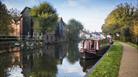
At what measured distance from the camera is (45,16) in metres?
73.2

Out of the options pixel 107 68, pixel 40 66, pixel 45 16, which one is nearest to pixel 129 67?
pixel 107 68

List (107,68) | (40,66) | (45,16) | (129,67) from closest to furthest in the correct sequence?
(107,68), (129,67), (40,66), (45,16)

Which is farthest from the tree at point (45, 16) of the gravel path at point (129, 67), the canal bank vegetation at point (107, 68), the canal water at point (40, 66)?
the canal bank vegetation at point (107, 68)

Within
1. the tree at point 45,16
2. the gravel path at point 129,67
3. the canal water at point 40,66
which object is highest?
the tree at point 45,16

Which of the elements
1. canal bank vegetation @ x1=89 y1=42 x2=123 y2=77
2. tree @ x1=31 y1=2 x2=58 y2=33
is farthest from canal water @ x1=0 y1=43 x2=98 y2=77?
tree @ x1=31 y1=2 x2=58 y2=33

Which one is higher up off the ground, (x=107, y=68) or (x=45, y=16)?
(x=45, y=16)

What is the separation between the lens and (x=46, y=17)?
7312 cm

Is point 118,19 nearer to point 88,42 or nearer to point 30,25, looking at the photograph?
point 30,25

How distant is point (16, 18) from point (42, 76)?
1957 inches

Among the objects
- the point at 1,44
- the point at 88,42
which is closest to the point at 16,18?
the point at 1,44

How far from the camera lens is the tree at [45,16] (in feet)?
241

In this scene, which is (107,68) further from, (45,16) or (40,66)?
(45,16)

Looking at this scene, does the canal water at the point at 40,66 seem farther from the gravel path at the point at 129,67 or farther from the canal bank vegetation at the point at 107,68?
the gravel path at the point at 129,67

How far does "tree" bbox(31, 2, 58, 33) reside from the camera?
7356 centimetres
